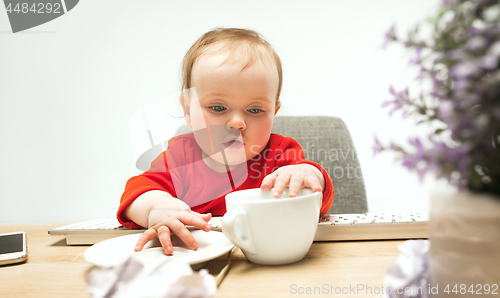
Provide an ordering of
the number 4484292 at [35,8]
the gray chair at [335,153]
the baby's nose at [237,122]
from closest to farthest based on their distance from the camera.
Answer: the baby's nose at [237,122] < the gray chair at [335,153] < the number 4484292 at [35,8]

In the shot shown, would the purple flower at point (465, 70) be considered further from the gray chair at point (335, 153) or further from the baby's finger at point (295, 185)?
the gray chair at point (335, 153)

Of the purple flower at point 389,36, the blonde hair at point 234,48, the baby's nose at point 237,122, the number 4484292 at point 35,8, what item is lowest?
the baby's nose at point 237,122

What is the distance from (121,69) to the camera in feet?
5.41

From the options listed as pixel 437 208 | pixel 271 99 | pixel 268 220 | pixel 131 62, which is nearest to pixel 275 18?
pixel 131 62

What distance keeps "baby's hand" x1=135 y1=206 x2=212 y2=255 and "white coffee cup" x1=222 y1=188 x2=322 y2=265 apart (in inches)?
3.3

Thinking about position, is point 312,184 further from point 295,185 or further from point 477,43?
point 477,43

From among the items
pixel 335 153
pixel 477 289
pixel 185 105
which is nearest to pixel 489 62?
pixel 477 289

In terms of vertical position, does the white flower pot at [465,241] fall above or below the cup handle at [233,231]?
above

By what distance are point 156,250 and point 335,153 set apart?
0.84 m

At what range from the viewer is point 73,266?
0.41 m

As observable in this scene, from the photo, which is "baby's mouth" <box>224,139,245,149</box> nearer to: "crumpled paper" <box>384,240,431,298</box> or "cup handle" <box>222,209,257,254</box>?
"cup handle" <box>222,209,257,254</box>

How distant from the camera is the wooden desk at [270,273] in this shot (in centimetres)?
32

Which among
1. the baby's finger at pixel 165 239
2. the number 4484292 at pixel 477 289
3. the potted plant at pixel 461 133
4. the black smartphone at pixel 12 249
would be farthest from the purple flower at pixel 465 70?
the black smartphone at pixel 12 249

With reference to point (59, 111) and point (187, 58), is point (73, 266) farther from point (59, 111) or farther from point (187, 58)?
point (59, 111)
